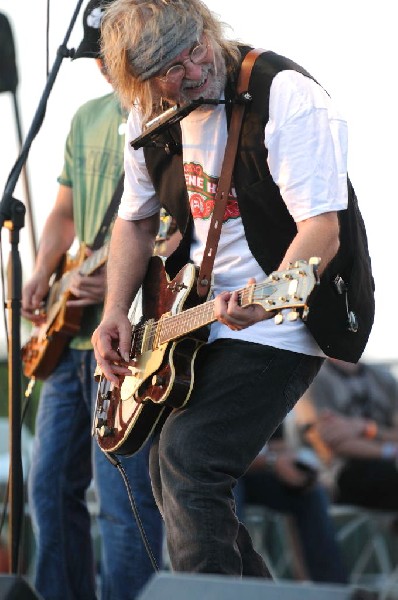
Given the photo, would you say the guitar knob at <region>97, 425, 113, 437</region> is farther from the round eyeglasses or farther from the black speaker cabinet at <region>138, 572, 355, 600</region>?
the black speaker cabinet at <region>138, 572, 355, 600</region>

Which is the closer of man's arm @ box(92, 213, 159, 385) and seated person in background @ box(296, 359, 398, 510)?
man's arm @ box(92, 213, 159, 385)

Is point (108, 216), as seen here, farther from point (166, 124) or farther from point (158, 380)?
point (158, 380)

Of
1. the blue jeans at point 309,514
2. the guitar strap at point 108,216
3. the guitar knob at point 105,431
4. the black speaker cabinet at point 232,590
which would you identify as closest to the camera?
the black speaker cabinet at point 232,590

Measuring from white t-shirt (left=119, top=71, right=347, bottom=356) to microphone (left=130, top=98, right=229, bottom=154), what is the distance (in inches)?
2.7

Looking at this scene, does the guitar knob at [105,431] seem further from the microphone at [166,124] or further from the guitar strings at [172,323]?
the microphone at [166,124]

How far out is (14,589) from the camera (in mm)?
2750

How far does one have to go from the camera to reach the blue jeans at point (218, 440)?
295 cm

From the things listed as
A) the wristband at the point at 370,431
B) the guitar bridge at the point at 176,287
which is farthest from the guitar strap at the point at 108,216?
the wristband at the point at 370,431

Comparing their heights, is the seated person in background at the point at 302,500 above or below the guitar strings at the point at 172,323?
below

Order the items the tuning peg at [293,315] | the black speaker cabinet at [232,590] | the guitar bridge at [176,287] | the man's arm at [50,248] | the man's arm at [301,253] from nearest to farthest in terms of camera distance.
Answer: the black speaker cabinet at [232,590] → the tuning peg at [293,315] → the man's arm at [301,253] → the guitar bridge at [176,287] → the man's arm at [50,248]

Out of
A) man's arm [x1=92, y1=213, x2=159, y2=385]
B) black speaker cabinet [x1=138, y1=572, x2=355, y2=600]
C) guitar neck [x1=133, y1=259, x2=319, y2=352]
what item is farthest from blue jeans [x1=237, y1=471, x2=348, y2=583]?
black speaker cabinet [x1=138, y1=572, x2=355, y2=600]

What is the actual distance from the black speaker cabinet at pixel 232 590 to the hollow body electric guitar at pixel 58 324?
196 cm

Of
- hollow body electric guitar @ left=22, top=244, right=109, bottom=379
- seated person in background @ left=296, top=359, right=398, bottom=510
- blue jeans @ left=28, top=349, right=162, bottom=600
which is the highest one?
hollow body electric guitar @ left=22, top=244, right=109, bottom=379

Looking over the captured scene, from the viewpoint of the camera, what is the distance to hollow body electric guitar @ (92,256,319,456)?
9.08ft
